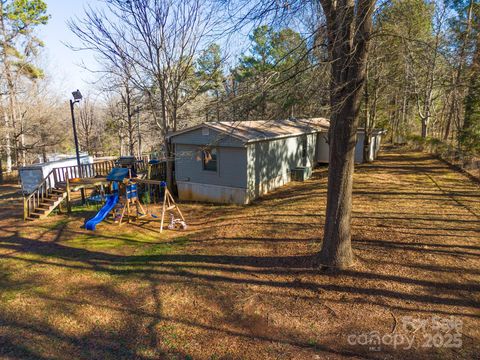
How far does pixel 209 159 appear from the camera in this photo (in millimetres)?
13398

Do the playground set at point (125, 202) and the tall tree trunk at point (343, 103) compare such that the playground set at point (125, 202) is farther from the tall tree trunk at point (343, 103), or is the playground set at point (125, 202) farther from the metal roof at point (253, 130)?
the tall tree trunk at point (343, 103)

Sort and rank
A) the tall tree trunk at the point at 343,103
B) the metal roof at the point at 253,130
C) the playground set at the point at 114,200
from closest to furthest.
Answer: the tall tree trunk at the point at 343,103
the playground set at the point at 114,200
the metal roof at the point at 253,130

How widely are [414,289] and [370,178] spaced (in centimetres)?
998

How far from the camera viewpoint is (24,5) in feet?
68.7

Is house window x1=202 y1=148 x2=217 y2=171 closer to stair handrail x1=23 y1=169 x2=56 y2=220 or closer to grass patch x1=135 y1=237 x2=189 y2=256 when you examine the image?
grass patch x1=135 y1=237 x2=189 y2=256

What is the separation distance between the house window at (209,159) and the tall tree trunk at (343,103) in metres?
8.00

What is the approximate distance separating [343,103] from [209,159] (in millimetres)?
8741

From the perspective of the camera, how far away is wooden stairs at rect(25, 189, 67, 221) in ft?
37.4

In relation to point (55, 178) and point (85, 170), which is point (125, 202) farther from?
point (85, 170)

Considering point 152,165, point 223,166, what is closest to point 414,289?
point 223,166

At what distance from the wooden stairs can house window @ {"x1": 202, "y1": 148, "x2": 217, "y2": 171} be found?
600cm

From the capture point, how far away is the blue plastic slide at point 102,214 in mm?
9812

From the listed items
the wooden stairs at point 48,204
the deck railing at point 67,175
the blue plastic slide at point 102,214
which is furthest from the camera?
the deck railing at point 67,175

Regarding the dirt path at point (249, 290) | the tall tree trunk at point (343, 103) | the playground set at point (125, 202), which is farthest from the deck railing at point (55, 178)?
the tall tree trunk at point (343, 103)
